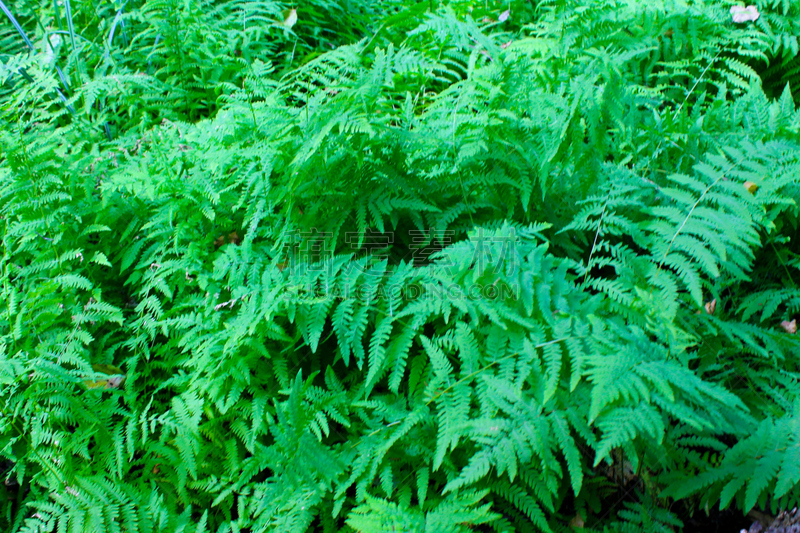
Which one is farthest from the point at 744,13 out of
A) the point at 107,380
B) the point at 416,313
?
the point at 107,380

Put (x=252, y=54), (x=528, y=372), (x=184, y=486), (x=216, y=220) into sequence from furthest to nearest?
1. (x=252, y=54)
2. (x=216, y=220)
3. (x=184, y=486)
4. (x=528, y=372)

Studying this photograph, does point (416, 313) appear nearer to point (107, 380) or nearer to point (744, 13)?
point (107, 380)

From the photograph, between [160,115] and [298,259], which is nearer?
[298,259]

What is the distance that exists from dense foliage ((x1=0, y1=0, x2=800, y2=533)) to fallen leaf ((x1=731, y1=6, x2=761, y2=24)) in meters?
0.81

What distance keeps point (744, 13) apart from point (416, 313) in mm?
2658

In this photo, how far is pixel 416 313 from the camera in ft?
5.69

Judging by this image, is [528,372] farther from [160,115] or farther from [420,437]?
[160,115]

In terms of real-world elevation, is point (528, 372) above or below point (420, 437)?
above

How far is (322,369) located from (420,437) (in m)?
0.54

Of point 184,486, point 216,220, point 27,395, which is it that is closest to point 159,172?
point 216,220

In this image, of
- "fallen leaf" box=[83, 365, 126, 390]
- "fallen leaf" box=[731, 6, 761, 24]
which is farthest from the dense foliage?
"fallen leaf" box=[731, 6, 761, 24]

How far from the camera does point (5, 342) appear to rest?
205 centimetres

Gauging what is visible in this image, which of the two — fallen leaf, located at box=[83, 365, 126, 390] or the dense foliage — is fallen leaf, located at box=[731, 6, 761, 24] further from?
fallen leaf, located at box=[83, 365, 126, 390]

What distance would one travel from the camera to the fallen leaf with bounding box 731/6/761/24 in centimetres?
284
